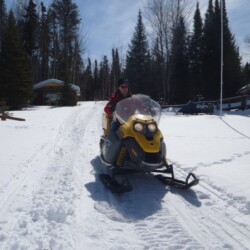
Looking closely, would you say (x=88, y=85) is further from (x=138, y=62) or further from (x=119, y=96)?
(x=119, y=96)

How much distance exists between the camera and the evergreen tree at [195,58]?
3747 cm

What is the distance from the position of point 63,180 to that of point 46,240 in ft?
7.55

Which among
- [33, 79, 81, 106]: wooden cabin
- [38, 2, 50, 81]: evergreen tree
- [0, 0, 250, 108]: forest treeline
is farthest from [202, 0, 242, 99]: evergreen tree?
[38, 2, 50, 81]: evergreen tree

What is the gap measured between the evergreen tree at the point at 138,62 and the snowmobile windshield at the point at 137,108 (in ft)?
108

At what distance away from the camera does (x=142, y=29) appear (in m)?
41.6

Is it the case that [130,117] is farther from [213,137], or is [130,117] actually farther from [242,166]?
[213,137]

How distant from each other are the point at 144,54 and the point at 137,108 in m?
35.7

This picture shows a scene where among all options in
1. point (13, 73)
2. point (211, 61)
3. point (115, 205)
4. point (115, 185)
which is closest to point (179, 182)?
point (115, 185)

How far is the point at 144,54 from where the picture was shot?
40438 millimetres

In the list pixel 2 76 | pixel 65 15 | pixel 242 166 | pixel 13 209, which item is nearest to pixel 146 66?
pixel 65 15

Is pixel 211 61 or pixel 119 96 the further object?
pixel 211 61

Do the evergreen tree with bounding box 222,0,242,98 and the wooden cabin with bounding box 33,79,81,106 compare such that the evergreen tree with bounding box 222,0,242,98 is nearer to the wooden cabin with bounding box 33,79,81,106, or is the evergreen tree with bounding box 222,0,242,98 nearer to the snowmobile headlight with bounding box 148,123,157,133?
the wooden cabin with bounding box 33,79,81,106

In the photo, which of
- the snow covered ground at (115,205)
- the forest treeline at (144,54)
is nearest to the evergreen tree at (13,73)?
the forest treeline at (144,54)

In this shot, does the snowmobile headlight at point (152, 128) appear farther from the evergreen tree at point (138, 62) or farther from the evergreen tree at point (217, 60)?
the evergreen tree at point (138, 62)
